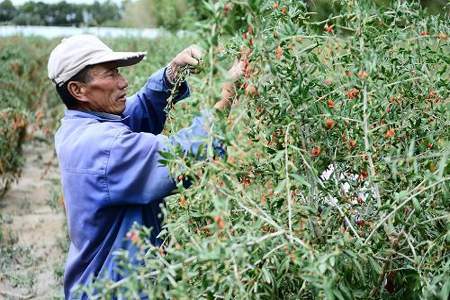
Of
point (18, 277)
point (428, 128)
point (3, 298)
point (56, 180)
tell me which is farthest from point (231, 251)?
point (56, 180)

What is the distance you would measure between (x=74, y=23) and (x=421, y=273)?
1622 centimetres

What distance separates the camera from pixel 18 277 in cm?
480

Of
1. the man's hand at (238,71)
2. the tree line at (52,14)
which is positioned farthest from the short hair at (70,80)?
the tree line at (52,14)

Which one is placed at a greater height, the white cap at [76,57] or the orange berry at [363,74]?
the orange berry at [363,74]

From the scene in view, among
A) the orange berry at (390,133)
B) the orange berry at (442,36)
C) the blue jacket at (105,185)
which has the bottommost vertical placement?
the blue jacket at (105,185)

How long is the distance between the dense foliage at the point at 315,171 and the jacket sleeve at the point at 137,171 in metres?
0.07

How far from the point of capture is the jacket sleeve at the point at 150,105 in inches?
109

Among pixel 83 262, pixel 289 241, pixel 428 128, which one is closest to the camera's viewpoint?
pixel 289 241

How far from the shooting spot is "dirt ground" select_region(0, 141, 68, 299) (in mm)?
4695

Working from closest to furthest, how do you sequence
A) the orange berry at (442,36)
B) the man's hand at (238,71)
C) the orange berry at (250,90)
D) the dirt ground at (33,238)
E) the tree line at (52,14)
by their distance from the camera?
1. the orange berry at (250,90)
2. the man's hand at (238,71)
3. the orange berry at (442,36)
4. the dirt ground at (33,238)
5. the tree line at (52,14)

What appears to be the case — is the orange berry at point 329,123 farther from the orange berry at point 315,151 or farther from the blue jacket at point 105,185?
the blue jacket at point 105,185

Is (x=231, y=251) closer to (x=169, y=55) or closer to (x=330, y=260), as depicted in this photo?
(x=330, y=260)

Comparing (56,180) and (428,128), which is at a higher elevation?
(428,128)

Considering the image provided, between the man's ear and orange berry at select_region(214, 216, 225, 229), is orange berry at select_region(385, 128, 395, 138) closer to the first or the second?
orange berry at select_region(214, 216, 225, 229)
